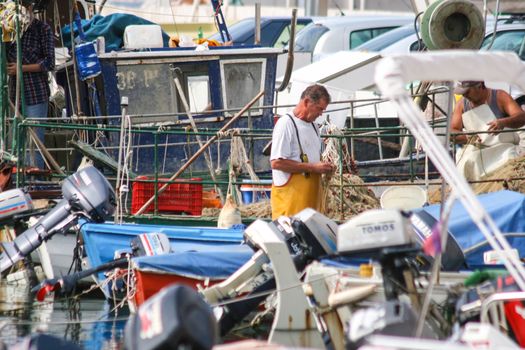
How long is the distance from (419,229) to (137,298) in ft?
7.59

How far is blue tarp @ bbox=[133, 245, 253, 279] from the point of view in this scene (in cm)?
958

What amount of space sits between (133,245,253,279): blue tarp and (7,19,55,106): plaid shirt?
4.27m

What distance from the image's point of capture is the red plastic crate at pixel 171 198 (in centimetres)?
1232

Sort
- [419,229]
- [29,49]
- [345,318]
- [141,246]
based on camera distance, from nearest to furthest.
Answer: [345,318]
[419,229]
[141,246]
[29,49]

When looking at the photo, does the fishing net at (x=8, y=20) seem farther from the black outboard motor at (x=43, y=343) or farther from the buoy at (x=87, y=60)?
the black outboard motor at (x=43, y=343)

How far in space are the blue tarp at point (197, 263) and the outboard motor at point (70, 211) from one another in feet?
3.78

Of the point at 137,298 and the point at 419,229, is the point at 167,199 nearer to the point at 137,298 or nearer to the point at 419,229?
the point at 137,298

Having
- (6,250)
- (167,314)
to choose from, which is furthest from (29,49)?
(167,314)

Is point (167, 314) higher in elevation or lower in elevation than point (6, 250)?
higher

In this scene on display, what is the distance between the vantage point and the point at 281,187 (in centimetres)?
1043

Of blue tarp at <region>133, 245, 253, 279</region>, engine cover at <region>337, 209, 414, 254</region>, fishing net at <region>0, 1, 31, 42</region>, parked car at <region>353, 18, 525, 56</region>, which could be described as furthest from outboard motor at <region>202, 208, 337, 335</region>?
parked car at <region>353, 18, 525, 56</region>

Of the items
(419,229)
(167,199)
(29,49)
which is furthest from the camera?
(29,49)

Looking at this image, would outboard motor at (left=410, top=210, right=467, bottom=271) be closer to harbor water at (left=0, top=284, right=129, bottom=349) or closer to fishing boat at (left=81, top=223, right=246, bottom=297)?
fishing boat at (left=81, top=223, right=246, bottom=297)

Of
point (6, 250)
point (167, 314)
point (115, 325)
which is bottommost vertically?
point (115, 325)
